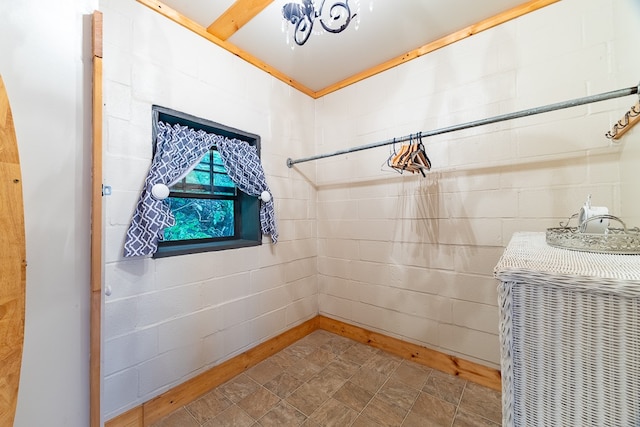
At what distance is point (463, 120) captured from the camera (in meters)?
1.81

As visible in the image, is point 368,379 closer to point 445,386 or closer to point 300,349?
point 445,386

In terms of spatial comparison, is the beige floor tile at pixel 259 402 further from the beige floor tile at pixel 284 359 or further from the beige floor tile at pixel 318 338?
the beige floor tile at pixel 318 338

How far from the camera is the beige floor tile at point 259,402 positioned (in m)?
1.50

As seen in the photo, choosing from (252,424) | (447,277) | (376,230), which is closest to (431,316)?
(447,277)

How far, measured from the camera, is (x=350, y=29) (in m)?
1.77

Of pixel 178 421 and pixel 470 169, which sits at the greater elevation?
pixel 470 169

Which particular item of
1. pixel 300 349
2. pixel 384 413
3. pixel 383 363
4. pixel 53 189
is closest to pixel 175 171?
pixel 53 189

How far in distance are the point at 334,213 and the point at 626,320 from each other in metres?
2.16

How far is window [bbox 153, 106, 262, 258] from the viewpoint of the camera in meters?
1.73

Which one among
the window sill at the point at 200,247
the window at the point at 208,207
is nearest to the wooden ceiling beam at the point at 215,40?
the window at the point at 208,207

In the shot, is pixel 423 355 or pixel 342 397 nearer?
pixel 342 397

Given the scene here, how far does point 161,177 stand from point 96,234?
0.63 m

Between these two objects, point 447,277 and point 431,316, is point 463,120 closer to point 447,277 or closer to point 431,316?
point 447,277

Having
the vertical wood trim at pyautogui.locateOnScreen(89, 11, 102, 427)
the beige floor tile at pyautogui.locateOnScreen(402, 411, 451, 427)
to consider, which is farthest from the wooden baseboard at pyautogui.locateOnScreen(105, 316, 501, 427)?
the vertical wood trim at pyautogui.locateOnScreen(89, 11, 102, 427)
